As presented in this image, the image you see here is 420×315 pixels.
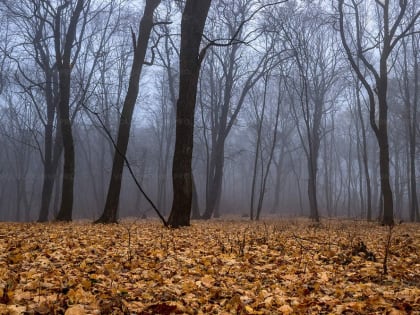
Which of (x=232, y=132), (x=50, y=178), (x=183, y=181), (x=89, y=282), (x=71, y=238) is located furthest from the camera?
(x=232, y=132)

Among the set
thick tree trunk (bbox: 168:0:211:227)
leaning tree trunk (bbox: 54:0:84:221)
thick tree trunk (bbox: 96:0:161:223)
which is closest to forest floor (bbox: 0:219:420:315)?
thick tree trunk (bbox: 168:0:211:227)

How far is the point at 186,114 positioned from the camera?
8734mm

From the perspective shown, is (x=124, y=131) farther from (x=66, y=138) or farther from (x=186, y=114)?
(x=186, y=114)

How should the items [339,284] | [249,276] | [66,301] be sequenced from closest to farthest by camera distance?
[66,301], [339,284], [249,276]

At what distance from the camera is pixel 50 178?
48.3 ft

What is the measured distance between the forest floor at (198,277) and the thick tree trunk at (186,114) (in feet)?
7.91

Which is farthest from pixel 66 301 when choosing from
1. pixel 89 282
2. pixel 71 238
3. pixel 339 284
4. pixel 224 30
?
pixel 224 30

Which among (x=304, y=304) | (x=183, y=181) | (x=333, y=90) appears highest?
(x=333, y=90)

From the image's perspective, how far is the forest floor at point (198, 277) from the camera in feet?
9.55

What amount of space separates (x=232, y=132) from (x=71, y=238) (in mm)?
42285

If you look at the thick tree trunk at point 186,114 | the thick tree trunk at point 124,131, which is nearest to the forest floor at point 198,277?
the thick tree trunk at point 186,114

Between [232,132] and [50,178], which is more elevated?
[232,132]

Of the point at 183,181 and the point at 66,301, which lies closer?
the point at 66,301

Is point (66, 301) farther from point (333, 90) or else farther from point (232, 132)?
point (232, 132)
